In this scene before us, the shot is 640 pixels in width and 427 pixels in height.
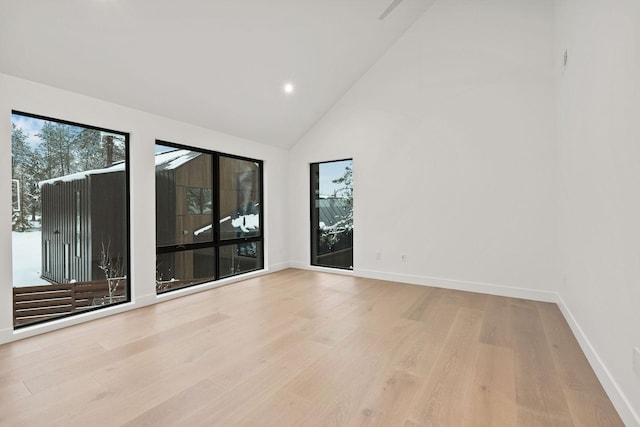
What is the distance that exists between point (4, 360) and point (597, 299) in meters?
4.45

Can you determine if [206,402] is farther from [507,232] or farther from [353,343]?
[507,232]

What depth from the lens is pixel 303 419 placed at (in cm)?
157

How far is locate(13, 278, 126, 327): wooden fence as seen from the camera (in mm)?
2680

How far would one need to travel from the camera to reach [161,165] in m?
3.78

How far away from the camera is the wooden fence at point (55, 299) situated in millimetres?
2680

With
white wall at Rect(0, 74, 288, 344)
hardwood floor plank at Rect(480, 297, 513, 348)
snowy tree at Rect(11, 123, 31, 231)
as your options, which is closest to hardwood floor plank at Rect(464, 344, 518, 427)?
hardwood floor plank at Rect(480, 297, 513, 348)

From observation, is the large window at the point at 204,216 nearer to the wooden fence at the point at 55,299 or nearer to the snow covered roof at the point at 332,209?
the wooden fence at the point at 55,299

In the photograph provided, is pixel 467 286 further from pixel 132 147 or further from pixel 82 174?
pixel 82 174

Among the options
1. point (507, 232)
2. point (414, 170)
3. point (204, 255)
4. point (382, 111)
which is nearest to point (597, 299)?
point (507, 232)

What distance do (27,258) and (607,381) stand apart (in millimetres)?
4683

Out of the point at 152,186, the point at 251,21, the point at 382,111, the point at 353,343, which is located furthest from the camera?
the point at 382,111

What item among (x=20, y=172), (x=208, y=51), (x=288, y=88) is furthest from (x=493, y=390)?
(x=20, y=172)

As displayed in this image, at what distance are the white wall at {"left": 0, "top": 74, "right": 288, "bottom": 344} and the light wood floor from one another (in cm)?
34

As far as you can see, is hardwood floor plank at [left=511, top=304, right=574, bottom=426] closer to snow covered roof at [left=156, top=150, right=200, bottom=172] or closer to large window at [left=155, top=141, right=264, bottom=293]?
large window at [left=155, top=141, right=264, bottom=293]
